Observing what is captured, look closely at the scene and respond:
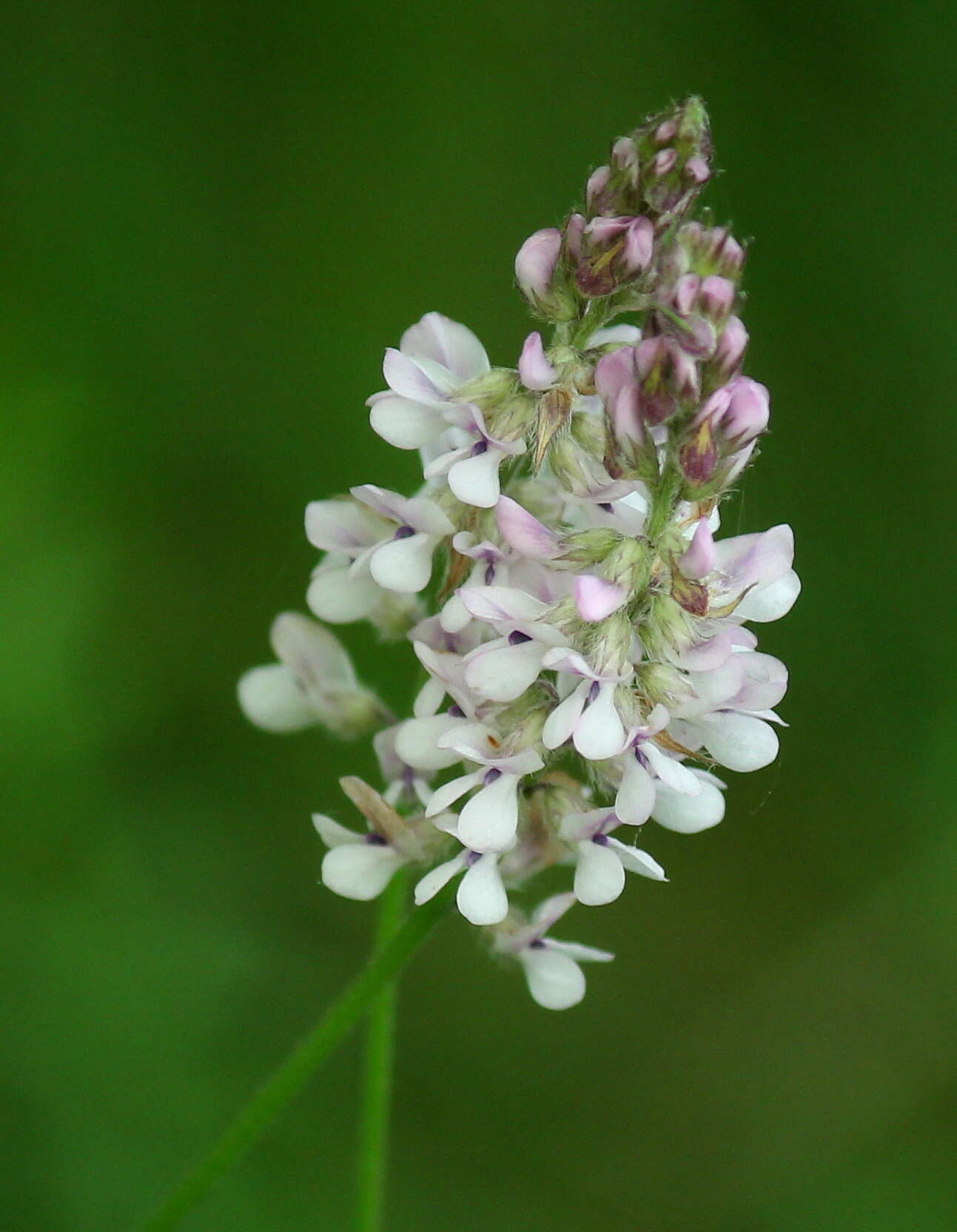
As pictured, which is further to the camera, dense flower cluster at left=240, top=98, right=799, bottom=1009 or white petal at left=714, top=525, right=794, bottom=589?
white petal at left=714, top=525, right=794, bottom=589

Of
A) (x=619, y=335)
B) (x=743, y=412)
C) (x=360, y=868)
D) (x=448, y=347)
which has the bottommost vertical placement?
(x=360, y=868)

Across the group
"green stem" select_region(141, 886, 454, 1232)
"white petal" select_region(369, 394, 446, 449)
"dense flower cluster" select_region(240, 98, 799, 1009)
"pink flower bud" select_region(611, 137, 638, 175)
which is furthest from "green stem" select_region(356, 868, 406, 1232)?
"pink flower bud" select_region(611, 137, 638, 175)

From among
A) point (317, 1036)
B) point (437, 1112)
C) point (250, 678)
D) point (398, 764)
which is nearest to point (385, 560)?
point (398, 764)

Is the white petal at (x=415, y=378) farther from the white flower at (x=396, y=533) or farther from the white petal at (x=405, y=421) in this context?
the white flower at (x=396, y=533)

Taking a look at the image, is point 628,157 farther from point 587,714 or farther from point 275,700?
point 275,700

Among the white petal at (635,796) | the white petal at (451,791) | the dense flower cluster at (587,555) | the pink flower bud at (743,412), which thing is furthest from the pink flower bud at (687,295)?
the white petal at (451,791)

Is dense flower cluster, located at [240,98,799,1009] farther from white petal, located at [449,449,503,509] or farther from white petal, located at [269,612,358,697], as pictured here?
white petal, located at [269,612,358,697]

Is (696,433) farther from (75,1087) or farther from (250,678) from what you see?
(75,1087)

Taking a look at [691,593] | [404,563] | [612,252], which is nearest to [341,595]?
[404,563]
